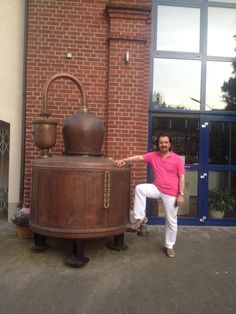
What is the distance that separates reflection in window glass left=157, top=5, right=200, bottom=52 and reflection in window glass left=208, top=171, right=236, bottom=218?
7.79 ft

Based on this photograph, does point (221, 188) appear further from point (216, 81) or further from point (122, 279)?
point (122, 279)

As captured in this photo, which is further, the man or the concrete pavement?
the man

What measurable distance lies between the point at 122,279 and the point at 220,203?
10.4 ft

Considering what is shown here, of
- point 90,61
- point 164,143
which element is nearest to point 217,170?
point 164,143

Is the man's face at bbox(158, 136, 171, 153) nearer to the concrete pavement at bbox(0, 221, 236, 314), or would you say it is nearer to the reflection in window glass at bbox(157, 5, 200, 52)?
the concrete pavement at bbox(0, 221, 236, 314)

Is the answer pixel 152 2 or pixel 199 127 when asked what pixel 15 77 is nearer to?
pixel 152 2

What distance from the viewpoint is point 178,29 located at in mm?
6594

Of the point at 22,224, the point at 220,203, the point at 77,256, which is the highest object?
the point at 220,203

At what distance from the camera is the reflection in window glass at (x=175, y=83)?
6594mm

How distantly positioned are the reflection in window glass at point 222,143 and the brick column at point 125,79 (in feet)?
5.05

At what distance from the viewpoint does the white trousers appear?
4824 millimetres

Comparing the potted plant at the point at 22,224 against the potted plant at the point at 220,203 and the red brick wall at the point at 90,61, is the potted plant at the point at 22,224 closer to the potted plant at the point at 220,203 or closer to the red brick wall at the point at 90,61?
the red brick wall at the point at 90,61

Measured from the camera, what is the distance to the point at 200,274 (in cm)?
423

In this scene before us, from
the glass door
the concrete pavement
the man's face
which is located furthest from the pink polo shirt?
the glass door
